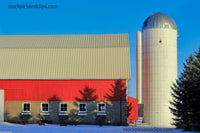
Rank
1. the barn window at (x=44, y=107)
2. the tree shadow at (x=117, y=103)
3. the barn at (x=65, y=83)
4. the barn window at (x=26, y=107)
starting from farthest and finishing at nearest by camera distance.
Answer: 1. the barn window at (x=26, y=107)
2. the barn window at (x=44, y=107)
3. the barn at (x=65, y=83)
4. the tree shadow at (x=117, y=103)

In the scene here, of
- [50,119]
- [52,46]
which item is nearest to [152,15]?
[52,46]

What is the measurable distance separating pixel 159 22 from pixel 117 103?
1435cm

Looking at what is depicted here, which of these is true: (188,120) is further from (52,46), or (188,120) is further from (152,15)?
(152,15)

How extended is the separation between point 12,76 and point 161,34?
62.1ft

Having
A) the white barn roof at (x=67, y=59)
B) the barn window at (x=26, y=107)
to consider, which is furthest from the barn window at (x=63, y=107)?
the barn window at (x=26, y=107)

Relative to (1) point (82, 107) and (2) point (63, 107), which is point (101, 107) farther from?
(2) point (63, 107)

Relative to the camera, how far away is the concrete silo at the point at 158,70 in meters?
37.8

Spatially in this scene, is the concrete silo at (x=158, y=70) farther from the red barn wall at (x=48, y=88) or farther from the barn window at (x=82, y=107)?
the barn window at (x=82, y=107)

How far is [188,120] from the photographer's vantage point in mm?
22781

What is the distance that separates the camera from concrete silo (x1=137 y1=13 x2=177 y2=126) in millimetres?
37750

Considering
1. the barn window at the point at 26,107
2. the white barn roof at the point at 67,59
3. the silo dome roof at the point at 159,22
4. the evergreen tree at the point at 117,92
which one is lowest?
the barn window at the point at 26,107

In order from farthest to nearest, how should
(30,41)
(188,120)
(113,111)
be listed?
(30,41) → (113,111) → (188,120)

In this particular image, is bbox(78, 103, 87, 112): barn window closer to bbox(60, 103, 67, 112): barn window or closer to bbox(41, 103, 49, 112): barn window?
bbox(60, 103, 67, 112): barn window

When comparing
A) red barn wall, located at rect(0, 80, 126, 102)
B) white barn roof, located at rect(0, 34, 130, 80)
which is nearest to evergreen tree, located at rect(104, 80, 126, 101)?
red barn wall, located at rect(0, 80, 126, 102)
